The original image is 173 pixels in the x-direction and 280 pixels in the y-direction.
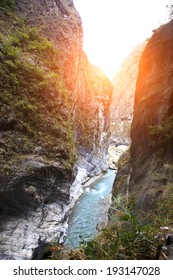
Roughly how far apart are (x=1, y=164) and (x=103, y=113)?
46412mm

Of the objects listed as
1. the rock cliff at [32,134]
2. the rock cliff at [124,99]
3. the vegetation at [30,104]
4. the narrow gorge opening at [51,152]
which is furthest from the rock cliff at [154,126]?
the rock cliff at [124,99]

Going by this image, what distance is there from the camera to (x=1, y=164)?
12.7 m

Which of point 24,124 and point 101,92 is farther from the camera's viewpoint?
point 101,92

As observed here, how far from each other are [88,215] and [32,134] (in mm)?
13179

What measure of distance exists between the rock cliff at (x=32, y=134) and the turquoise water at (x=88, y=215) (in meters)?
3.93

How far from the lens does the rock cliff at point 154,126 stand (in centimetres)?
1147

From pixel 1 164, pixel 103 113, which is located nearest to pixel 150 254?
pixel 1 164

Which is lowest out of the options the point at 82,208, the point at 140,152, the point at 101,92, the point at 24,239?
the point at 82,208

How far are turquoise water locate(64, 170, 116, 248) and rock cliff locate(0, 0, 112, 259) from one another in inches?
155

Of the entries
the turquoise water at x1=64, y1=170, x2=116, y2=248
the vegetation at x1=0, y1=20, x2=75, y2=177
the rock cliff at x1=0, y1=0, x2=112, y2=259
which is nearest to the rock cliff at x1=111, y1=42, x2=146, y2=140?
the turquoise water at x1=64, y1=170, x2=116, y2=248

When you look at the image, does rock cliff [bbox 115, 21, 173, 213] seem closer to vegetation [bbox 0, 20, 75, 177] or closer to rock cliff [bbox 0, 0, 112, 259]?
rock cliff [bbox 0, 0, 112, 259]

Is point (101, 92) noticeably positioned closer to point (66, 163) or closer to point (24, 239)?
point (66, 163)

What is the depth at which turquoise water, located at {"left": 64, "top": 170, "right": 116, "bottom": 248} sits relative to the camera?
1994 cm

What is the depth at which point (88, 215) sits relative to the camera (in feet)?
81.7
